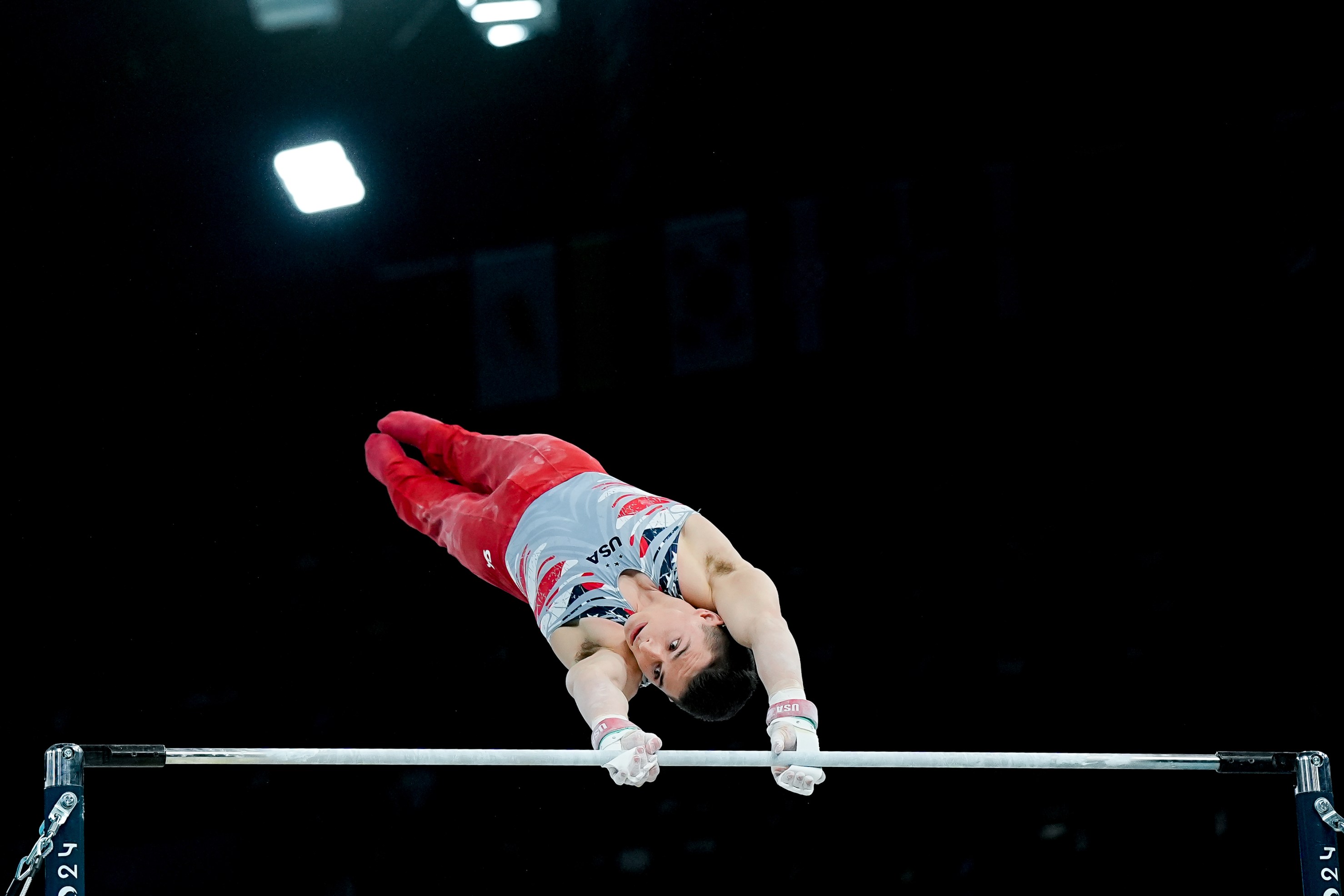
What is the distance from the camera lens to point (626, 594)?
429 cm

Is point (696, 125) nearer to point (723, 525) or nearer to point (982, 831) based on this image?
point (723, 525)

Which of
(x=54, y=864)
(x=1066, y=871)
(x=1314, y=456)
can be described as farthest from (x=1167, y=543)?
(x=54, y=864)

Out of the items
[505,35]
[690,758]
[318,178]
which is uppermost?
[505,35]

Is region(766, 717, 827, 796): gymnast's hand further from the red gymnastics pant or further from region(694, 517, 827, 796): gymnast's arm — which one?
the red gymnastics pant

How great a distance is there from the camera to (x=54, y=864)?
2.98 meters

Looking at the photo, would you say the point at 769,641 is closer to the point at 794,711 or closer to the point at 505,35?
the point at 794,711

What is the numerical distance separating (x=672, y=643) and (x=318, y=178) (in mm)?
2889

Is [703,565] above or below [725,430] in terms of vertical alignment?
below

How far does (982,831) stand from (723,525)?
1.68m

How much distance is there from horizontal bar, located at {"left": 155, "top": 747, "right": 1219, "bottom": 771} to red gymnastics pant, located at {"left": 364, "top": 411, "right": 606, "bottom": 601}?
1.34m

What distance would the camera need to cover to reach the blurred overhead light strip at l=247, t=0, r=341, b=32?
18.7 feet

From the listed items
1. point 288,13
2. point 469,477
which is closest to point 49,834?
point 469,477

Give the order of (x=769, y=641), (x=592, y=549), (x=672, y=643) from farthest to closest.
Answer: (x=592, y=549)
(x=672, y=643)
(x=769, y=641)

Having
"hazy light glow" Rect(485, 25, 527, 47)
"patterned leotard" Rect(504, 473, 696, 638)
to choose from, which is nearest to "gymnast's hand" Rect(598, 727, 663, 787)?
"patterned leotard" Rect(504, 473, 696, 638)
